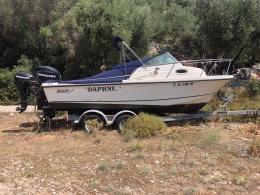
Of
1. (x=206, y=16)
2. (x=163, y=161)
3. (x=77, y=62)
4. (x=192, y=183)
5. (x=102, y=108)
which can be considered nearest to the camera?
(x=192, y=183)

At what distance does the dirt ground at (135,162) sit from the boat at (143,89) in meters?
0.77

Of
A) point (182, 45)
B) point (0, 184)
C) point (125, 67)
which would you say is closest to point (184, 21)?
point (182, 45)

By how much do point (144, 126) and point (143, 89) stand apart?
1122 mm

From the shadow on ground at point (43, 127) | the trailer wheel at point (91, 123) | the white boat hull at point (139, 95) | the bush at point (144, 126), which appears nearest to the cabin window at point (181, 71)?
the white boat hull at point (139, 95)

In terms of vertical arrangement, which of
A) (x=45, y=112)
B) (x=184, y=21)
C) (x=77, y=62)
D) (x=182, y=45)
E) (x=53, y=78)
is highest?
(x=184, y=21)

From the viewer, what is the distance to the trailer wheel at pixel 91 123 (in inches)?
310

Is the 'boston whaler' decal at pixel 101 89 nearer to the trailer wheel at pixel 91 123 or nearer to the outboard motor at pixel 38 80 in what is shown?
the trailer wheel at pixel 91 123

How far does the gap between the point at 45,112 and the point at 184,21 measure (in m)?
15.2

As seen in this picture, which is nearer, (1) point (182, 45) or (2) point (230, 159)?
(2) point (230, 159)

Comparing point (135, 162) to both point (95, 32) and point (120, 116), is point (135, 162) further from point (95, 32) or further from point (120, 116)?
point (95, 32)

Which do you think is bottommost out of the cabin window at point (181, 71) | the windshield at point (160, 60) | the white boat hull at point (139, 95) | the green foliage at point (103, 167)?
the green foliage at point (103, 167)

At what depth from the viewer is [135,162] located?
573 centimetres

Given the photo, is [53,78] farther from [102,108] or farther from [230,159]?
[230,159]

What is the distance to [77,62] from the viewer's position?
1565 cm
